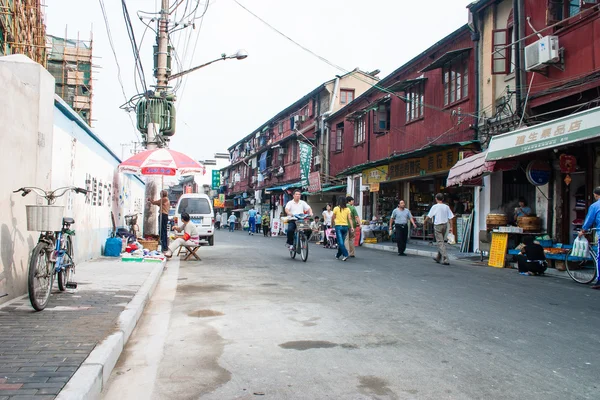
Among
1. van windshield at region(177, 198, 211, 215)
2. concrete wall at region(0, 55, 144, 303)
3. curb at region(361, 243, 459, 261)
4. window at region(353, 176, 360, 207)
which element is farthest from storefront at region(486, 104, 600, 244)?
window at region(353, 176, 360, 207)

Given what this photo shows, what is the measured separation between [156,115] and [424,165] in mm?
10358

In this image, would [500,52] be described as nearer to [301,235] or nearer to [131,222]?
[301,235]

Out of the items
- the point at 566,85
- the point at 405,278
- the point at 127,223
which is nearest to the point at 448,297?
the point at 405,278

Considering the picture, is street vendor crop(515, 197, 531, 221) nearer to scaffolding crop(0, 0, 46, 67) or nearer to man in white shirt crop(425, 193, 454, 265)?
man in white shirt crop(425, 193, 454, 265)

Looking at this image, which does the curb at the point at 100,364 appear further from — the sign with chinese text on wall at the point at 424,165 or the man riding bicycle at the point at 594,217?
the sign with chinese text on wall at the point at 424,165

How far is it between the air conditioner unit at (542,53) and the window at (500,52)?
193 centimetres

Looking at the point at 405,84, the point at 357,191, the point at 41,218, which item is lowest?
the point at 41,218

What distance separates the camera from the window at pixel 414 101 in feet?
69.6

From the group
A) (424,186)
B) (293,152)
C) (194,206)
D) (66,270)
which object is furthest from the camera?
(293,152)

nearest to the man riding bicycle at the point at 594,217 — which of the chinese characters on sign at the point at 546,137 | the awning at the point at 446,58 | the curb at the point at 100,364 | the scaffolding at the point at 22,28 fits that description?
the chinese characters on sign at the point at 546,137

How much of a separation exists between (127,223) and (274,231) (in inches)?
667

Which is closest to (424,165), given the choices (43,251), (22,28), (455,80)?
(455,80)

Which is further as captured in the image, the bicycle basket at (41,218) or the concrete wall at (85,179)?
the concrete wall at (85,179)

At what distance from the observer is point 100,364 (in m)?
3.79
